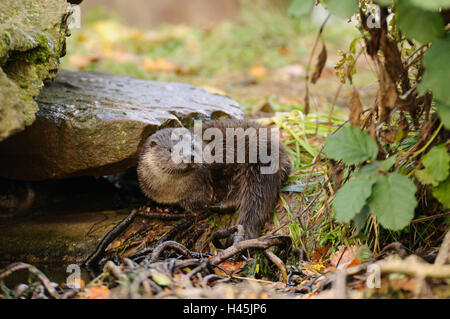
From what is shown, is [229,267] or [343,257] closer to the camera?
[343,257]

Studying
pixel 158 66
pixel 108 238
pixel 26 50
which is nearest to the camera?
pixel 26 50

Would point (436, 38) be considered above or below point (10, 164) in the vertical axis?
above

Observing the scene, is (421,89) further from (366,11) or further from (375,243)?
(375,243)

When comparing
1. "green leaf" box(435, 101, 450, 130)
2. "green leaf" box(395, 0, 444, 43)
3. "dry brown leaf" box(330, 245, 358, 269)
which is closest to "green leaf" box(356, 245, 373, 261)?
"dry brown leaf" box(330, 245, 358, 269)

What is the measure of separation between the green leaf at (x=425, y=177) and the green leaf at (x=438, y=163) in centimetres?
1

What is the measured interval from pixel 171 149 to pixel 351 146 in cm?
152

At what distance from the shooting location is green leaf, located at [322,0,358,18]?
1.57 meters

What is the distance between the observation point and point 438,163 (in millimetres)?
1775

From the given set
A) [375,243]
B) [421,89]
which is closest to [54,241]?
[375,243]

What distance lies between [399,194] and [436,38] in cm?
57

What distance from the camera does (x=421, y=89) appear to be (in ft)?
5.31

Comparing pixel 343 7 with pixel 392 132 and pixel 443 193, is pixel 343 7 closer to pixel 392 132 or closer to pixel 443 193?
pixel 392 132

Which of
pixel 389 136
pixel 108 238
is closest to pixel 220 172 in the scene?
pixel 108 238

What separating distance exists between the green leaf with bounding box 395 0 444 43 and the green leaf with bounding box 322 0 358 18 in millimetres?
161
